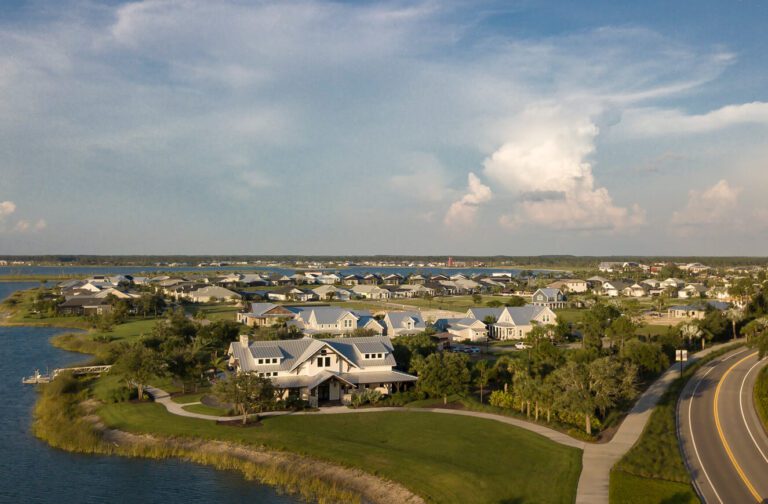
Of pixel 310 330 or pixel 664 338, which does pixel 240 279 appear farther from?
pixel 664 338

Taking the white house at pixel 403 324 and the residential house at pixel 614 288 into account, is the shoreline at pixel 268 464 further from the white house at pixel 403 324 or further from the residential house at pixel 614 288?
the residential house at pixel 614 288

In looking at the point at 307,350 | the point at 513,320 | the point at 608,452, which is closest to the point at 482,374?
the point at 307,350

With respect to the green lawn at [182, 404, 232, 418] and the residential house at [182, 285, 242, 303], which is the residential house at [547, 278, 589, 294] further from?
the green lawn at [182, 404, 232, 418]

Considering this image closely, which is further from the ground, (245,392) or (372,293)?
(245,392)

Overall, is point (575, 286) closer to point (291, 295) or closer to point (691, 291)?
point (691, 291)

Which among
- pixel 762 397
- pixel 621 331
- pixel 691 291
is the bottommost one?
pixel 762 397

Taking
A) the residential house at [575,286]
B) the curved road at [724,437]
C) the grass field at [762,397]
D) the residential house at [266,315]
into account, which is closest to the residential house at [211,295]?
the residential house at [266,315]
